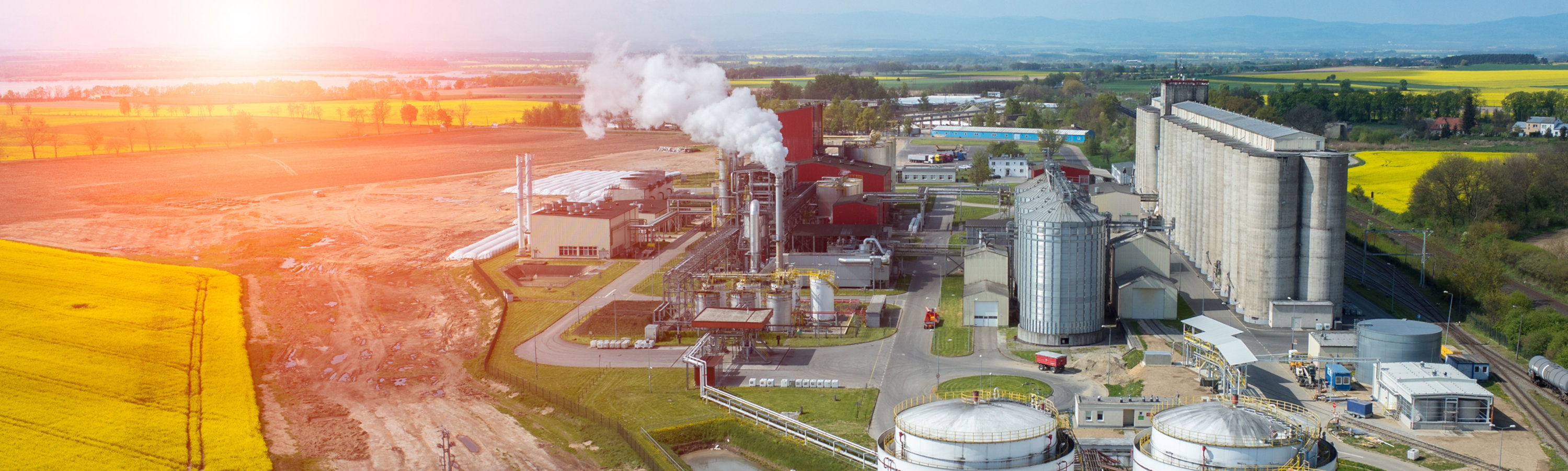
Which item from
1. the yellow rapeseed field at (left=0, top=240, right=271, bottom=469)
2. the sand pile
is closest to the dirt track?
the yellow rapeseed field at (left=0, top=240, right=271, bottom=469)

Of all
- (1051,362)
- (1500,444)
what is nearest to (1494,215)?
(1500,444)

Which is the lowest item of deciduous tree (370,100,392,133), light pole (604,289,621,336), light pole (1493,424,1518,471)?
light pole (1493,424,1518,471)

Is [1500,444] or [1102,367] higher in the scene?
[1102,367]

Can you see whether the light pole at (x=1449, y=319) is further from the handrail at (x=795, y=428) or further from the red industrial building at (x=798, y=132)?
the red industrial building at (x=798, y=132)

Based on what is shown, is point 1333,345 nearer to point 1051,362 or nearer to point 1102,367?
point 1102,367

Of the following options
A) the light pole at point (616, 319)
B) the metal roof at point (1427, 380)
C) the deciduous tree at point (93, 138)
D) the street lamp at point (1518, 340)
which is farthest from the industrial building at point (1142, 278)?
the deciduous tree at point (93, 138)

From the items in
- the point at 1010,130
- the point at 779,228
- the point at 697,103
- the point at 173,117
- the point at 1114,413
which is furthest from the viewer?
the point at 1010,130

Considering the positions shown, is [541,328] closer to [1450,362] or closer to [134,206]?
[1450,362]

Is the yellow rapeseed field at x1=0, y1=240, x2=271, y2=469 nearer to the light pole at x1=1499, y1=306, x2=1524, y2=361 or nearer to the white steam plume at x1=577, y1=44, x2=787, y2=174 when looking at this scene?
the white steam plume at x1=577, y1=44, x2=787, y2=174
